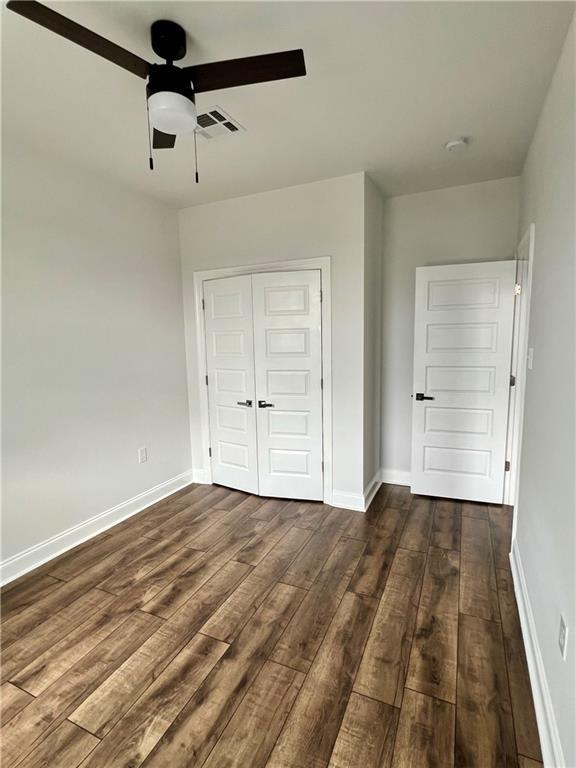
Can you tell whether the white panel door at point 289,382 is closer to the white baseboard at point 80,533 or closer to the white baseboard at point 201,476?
the white baseboard at point 201,476

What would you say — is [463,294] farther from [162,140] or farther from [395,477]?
[162,140]

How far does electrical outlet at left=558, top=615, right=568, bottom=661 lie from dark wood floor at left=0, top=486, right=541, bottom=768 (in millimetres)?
419

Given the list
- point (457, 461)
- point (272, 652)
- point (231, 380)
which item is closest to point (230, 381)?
point (231, 380)

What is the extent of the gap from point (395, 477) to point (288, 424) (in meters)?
1.28

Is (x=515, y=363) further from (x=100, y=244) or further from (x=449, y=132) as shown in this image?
(x=100, y=244)

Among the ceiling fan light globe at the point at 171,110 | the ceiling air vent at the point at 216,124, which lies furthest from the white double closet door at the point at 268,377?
the ceiling fan light globe at the point at 171,110

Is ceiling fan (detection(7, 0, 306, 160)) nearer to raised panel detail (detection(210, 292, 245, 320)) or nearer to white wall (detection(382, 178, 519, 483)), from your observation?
raised panel detail (detection(210, 292, 245, 320))

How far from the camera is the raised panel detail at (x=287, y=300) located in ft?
10.8

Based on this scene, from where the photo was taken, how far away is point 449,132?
7.93ft

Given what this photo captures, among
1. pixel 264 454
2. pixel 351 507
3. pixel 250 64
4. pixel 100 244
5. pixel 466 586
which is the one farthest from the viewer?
pixel 264 454

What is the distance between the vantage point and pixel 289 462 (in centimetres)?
354

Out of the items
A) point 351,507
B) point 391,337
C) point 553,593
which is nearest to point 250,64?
point 553,593

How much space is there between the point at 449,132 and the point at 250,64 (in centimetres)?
158

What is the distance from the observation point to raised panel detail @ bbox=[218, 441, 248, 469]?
3.73 metres
